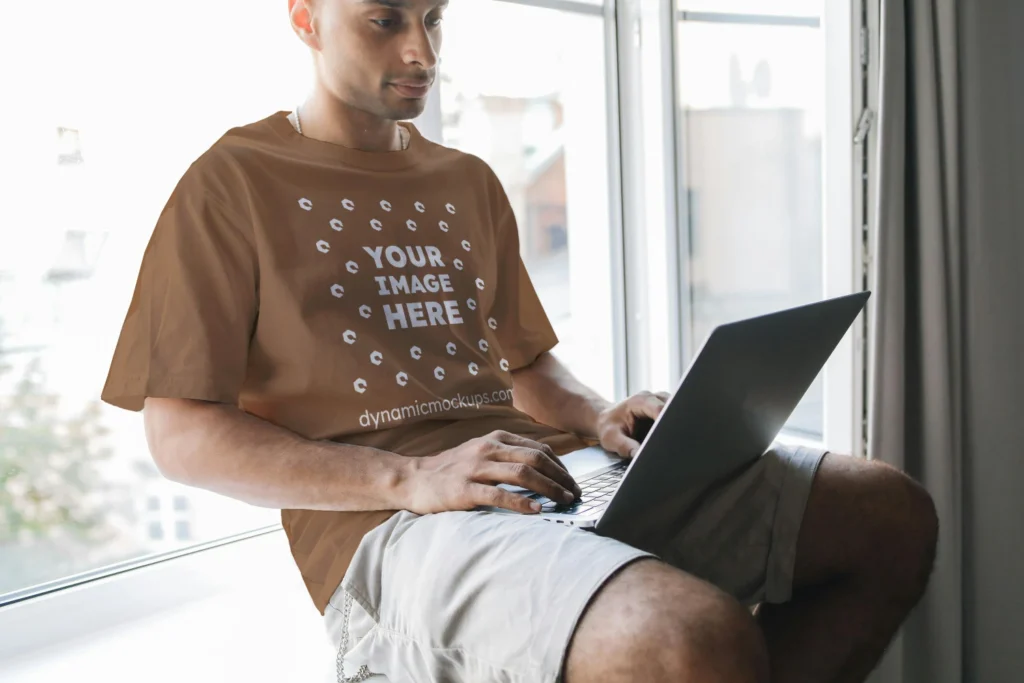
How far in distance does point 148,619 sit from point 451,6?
161cm

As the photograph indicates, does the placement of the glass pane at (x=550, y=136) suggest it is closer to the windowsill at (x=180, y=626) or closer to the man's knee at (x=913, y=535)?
the windowsill at (x=180, y=626)

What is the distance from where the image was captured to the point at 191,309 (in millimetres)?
984

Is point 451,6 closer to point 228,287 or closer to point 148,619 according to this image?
point 228,287

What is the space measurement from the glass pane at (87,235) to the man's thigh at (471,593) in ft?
2.97

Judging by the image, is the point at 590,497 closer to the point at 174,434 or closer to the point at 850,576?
the point at 850,576

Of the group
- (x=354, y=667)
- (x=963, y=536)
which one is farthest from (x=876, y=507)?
(x=963, y=536)

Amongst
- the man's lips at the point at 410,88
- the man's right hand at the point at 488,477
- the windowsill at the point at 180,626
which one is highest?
the man's lips at the point at 410,88

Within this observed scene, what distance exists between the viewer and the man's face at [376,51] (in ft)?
3.81

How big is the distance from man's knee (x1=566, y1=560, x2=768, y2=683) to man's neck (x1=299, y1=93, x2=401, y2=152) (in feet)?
2.52

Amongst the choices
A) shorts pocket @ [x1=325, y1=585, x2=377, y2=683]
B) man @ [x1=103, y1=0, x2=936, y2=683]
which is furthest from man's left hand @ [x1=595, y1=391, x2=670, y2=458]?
shorts pocket @ [x1=325, y1=585, x2=377, y2=683]

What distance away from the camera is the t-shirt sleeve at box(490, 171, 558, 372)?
1.39 metres

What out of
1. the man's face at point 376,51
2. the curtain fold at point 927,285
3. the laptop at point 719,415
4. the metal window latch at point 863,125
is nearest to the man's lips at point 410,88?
the man's face at point 376,51

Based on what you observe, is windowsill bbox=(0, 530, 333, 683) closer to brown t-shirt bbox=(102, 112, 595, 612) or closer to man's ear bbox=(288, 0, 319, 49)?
brown t-shirt bbox=(102, 112, 595, 612)

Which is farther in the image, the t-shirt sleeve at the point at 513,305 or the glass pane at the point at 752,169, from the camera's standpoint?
the glass pane at the point at 752,169
